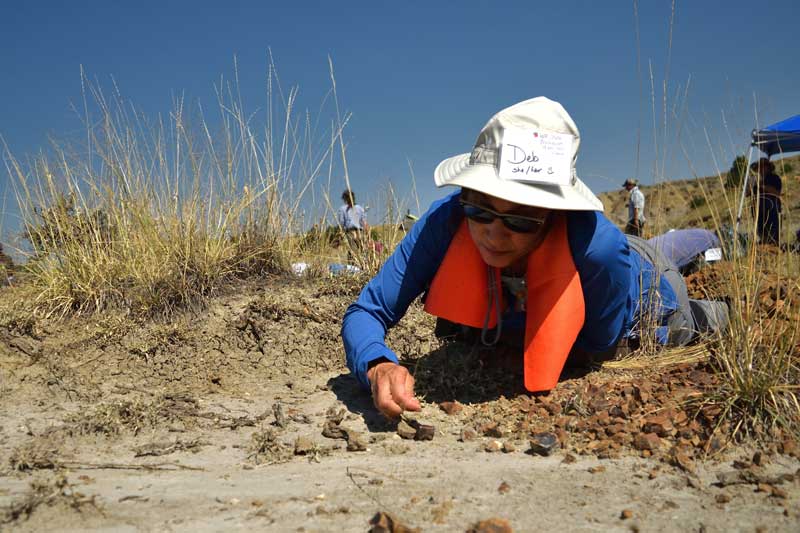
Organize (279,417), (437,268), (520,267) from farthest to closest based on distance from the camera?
(437,268) → (520,267) → (279,417)

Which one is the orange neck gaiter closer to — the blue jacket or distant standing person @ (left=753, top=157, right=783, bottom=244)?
the blue jacket

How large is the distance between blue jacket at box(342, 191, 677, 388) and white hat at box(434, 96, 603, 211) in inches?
6.4

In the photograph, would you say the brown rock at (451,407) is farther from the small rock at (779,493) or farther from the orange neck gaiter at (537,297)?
the small rock at (779,493)

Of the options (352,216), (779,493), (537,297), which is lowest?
(779,493)

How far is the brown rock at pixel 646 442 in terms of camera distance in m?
1.83

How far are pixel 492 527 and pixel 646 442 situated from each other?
0.76 meters

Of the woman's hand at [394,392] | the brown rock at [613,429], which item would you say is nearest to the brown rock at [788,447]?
the brown rock at [613,429]

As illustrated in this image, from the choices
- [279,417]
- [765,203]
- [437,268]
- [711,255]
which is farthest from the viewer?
[711,255]

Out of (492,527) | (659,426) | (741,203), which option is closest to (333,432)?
(492,527)

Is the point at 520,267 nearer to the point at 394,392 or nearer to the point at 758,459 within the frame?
the point at 394,392

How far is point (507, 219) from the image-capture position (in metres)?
1.93

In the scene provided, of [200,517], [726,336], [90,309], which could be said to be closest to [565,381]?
[726,336]

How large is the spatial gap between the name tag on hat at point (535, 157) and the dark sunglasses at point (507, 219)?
135 mm

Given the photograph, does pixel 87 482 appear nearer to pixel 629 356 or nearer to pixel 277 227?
pixel 629 356
